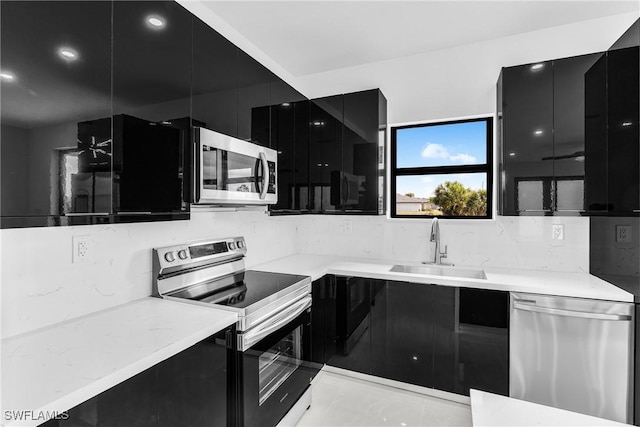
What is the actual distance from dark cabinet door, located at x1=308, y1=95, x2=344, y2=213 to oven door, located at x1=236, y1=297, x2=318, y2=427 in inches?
37.2

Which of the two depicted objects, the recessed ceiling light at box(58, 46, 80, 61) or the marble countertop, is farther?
the marble countertop

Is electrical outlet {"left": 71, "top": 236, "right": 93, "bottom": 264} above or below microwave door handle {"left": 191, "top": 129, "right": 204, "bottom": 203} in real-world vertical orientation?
below

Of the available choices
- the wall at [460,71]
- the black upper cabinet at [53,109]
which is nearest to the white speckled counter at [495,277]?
the wall at [460,71]

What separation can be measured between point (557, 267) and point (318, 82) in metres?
2.69

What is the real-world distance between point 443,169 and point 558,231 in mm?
994

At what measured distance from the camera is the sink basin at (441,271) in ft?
8.16

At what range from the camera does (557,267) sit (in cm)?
238

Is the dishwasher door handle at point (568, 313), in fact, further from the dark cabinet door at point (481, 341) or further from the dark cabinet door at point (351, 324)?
the dark cabinet door at point (351, 324)

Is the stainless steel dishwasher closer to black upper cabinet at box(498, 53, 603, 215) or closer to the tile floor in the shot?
the tile floor

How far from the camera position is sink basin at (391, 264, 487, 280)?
2.49m

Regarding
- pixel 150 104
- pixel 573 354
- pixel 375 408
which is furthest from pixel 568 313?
pixel 150 104

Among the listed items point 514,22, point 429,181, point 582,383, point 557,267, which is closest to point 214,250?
point 429,181

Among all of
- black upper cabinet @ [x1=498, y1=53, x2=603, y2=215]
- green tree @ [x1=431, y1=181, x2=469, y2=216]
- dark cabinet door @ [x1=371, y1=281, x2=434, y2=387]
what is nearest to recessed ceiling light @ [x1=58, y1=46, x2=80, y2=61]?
dark cabinet door @ [x1=371, y1=281, x2=434, y2=387]

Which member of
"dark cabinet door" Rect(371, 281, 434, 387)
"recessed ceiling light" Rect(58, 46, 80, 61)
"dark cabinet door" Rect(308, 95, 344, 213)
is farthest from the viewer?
"dark cabinet door" Rect(308, 95, 344, 213)
